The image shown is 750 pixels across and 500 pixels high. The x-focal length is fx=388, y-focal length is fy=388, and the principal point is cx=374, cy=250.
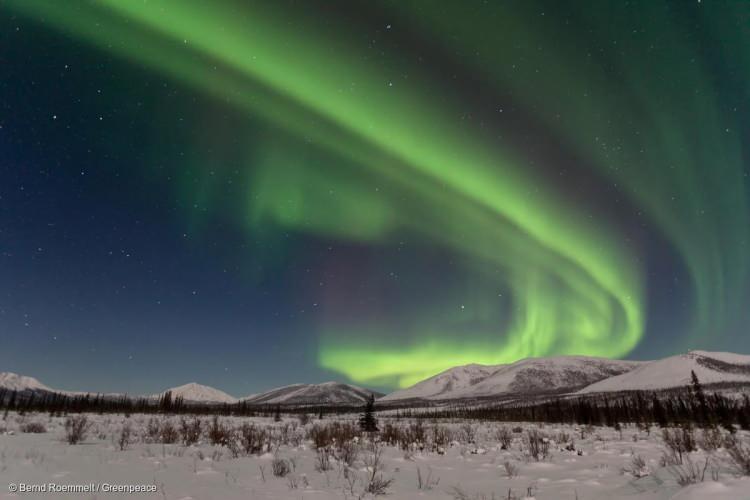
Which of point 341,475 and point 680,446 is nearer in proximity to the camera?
point 341,475

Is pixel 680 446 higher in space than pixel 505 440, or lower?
higher

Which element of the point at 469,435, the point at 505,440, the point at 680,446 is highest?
the point at 680,446

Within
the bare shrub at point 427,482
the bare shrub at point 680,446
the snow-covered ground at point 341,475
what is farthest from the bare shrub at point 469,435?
the bare shrub at point 427,482

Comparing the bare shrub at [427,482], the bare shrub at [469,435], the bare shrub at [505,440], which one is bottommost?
the bare shrub at [469,435]

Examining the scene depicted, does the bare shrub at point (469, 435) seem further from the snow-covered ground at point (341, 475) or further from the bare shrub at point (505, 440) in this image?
the snow-covered ground at point (341, 475)

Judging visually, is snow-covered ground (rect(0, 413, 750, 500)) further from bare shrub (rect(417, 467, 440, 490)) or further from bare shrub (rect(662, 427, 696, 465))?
bare shrub (rect(662, 427, 696, 465))

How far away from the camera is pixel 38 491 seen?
525cm

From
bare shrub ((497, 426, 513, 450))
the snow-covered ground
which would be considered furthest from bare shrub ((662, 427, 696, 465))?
bare shrub ((497, 426, 513, 450))

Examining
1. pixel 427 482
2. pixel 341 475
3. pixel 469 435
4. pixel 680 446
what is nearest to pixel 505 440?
pixel 469 435

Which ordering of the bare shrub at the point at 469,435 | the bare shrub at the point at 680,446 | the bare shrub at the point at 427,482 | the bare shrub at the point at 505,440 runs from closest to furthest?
1. the bare shrub at the point at 427,482
2. the bare shrub at the point at 680,446
3. the bare shrub at the point at 505,440
4. the bare shrub at the point at 469,435

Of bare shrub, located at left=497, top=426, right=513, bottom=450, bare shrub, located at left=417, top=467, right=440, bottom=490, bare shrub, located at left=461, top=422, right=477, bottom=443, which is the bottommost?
bare shrub, located at left=461, top=422, right=477, bottom=443

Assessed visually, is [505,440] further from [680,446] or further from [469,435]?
[680,446]

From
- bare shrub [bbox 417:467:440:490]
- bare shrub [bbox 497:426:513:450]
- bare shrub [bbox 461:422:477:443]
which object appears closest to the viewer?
bare shrub [bbox 417:467:440:490]

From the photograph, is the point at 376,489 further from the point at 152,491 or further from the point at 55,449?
the point at 55,449
